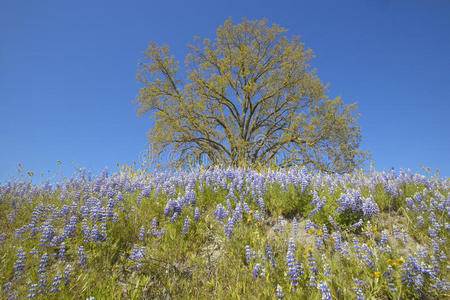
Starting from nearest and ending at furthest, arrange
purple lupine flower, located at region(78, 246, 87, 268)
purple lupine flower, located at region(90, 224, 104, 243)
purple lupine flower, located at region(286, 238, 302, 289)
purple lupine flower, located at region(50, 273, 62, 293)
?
purple lupine flower, located at region(286, 238, 302, 289) → purple lupine flower, located at region(50, 273, 62, 293) → purple lupine flower, located at region(78, 246, 87, 268) → purple lupine flower, located at region(90, 224, 104, 243)

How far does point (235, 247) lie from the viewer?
11.4 ft

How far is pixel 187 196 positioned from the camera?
4.46 metres

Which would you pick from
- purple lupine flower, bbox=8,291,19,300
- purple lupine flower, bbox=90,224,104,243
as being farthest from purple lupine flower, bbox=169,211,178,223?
purple lupine flower, bbox=8,291,19,300

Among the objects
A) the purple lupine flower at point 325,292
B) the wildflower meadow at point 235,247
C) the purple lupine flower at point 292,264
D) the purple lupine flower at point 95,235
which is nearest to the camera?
the purple lupine flower at point 325,292

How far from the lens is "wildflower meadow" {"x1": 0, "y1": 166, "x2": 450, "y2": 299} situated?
2.64 metres

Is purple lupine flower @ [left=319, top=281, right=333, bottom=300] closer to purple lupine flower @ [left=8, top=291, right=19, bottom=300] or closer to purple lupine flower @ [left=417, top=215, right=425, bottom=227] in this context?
purple lupine flower @ [left=417, top=215, right=425, bottom=227]

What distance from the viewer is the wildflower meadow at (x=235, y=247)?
2.64 metres

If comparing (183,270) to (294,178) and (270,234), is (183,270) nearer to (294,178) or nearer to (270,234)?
(270,234)

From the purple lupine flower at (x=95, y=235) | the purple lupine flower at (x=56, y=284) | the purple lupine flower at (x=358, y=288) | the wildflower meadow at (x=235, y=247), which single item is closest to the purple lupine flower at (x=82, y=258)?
the wildflower meadow at (x=235, y=247)

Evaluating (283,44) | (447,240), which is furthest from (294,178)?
(283,44)

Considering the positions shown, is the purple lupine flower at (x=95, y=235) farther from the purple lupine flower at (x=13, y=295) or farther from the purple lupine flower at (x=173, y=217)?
the purple lupine flower at (x=173, y=217)

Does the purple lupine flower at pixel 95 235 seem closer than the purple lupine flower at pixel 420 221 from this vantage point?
Yes

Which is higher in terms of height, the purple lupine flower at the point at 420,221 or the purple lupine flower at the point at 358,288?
the purple lupine flower at the point at 420,221

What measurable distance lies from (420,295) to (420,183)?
4054 mm
